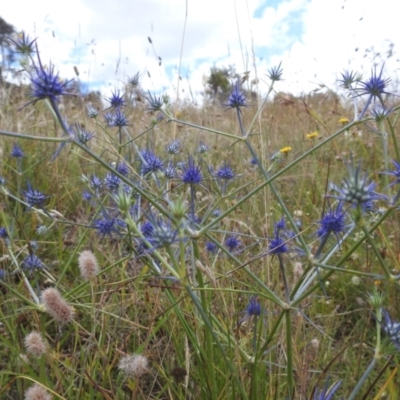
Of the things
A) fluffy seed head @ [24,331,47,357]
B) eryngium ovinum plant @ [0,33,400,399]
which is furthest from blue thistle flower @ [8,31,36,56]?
fluffy seed head @ [24,331,47,357]

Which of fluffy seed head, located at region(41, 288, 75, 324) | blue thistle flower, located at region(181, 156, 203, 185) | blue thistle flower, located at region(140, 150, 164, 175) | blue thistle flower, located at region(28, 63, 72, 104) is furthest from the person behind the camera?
blue thistle flower, located at region(140, 150, 164, 175)

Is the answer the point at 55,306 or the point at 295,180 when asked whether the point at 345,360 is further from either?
the point at 295,180

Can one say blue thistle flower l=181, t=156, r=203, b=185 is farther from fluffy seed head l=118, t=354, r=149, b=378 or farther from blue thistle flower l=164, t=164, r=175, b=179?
fluffy seed head l=118, t=354, r=149, b=378

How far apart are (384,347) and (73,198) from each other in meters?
1.93

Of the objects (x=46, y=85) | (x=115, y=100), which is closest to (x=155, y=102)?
(x=115, y=100)

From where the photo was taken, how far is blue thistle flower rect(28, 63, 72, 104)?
27.2 inches

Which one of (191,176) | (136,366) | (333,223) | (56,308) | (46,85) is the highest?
(46,85)

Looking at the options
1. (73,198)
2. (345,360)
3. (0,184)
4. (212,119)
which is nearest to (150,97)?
(0,184)

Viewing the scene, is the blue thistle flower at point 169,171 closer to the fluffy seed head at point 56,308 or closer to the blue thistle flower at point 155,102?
the blue thistle flower at point 155,102

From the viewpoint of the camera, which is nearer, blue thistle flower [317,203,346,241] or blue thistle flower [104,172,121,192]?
blue thistle flower [317,203,346,241]

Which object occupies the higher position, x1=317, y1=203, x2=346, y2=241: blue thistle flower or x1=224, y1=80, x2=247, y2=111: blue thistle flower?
x1=224, y1=80, x2=247, y2=111: blue thistle flower

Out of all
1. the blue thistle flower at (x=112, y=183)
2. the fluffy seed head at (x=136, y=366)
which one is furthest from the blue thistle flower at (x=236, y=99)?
the fluffy seed head at (x=136, y=366)

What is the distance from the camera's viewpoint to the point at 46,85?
691 mm

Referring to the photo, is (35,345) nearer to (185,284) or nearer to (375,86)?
(185,284)
